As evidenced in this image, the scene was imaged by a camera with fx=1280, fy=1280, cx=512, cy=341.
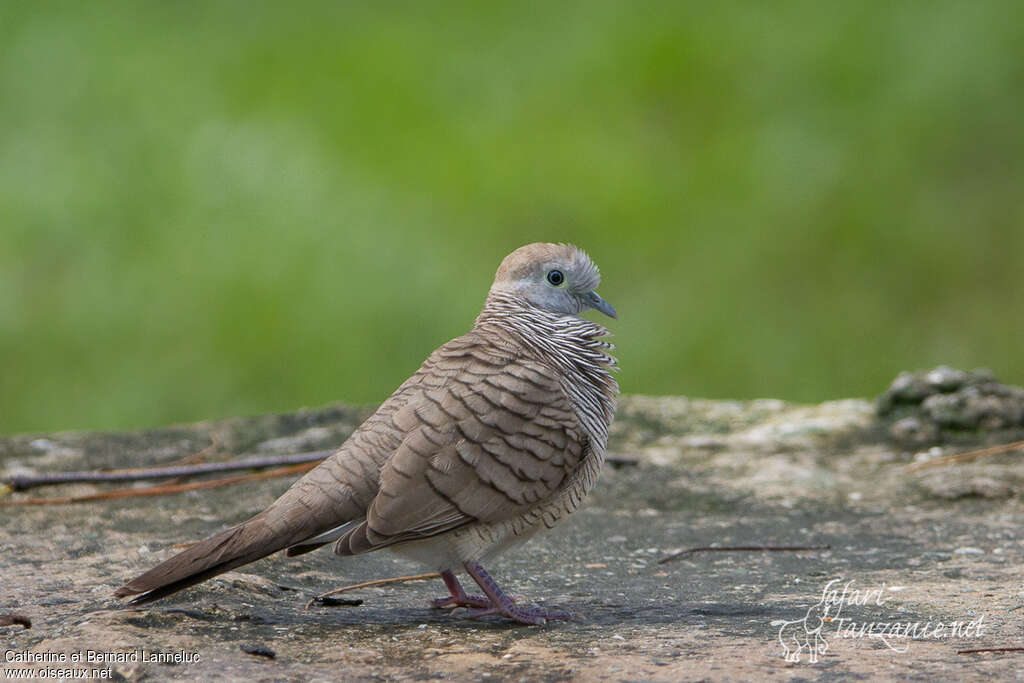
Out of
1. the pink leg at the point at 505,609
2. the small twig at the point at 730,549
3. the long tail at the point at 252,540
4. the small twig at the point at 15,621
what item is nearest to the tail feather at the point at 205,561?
the long tail at the point at 252,540

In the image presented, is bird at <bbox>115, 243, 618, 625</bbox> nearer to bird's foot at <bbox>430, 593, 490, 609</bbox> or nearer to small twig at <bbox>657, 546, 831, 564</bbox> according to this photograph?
bird's foot at <bbox>430, 593, 490, 609</bbox>

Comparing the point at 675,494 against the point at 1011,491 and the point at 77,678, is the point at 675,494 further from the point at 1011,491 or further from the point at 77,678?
the point at 77,678

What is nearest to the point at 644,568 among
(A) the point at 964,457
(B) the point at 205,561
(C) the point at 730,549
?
(C) the point at 730,549

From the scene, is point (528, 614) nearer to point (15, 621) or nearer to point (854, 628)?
point (854, 628)

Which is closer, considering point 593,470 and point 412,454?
point 412,454

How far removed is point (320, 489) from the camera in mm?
3420

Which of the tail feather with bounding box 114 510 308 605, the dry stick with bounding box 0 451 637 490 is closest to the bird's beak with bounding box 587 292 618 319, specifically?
the tail feather with bounding box 114 510 308 605

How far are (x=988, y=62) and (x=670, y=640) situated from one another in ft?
24.2

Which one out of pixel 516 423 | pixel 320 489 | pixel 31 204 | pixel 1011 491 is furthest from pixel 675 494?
pixel 31 204

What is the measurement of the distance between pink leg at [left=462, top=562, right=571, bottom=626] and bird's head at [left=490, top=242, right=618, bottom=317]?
0.89 m

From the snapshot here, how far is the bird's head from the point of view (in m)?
4.00

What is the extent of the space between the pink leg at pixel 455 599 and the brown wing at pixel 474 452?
0.30 metres

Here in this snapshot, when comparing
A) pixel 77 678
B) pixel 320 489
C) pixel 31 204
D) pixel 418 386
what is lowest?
Answer: pixel 77 678

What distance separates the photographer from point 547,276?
402 centimetres
